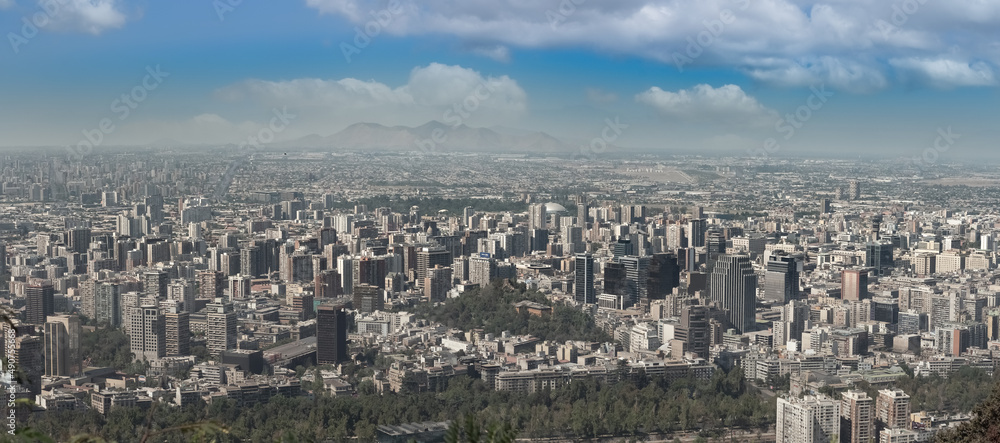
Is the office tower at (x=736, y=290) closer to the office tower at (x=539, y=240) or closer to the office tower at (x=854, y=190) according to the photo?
the office tower at (x=539, y=240)

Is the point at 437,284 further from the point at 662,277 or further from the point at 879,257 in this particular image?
the point at 879,257

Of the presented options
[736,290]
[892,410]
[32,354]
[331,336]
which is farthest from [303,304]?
[892,410]

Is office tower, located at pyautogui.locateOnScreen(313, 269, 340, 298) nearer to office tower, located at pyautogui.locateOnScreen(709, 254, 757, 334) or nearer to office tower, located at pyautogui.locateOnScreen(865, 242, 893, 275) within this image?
office tower, located at pyautogui.locateOnScreen(709, 254, 757, 334)

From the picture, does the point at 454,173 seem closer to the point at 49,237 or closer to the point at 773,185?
the point at 773,185

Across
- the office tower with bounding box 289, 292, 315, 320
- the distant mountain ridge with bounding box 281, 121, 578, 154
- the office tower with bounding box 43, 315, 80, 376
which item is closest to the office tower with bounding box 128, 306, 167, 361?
the office tower with bounding box 43, 315, 80, 376

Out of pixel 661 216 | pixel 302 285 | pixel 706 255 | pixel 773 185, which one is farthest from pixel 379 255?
pixel 773 185
